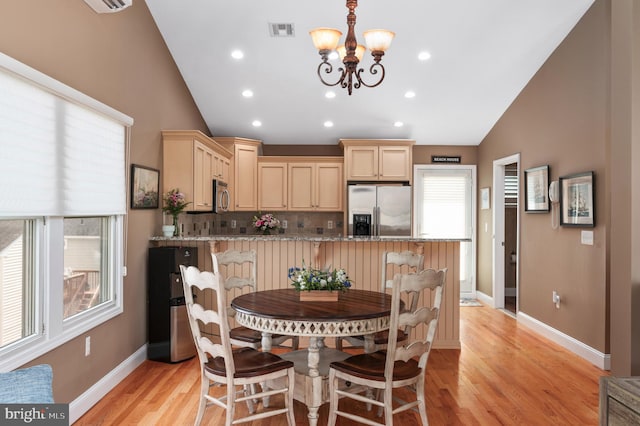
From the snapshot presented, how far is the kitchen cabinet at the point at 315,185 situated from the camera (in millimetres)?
6820

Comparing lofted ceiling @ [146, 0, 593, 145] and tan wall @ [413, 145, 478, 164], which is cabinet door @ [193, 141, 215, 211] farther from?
tan wall @ [413, 145, 478, 164]

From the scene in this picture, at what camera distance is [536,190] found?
523cm

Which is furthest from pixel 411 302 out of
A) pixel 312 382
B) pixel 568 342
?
pixel 568 342

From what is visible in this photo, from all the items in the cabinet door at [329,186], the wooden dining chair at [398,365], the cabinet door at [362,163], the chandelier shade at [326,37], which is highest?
the chandelier shade at [326,37]

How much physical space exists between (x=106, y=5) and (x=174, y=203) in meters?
1.97

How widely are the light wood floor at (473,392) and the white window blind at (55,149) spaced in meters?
1.39

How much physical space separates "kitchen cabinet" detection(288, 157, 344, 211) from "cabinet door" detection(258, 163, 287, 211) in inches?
3.8

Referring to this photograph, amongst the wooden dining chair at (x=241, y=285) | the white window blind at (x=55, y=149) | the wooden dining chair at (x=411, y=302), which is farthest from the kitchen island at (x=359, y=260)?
the white window blind at (x=55, y=149)

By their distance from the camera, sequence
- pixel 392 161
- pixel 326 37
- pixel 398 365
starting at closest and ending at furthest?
A: pixel 398 365, pixel 326 37, pixel 392 161

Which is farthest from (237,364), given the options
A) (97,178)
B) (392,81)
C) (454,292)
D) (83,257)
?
(392,81)

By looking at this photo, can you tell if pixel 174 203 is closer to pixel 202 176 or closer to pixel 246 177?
pixel 202 176

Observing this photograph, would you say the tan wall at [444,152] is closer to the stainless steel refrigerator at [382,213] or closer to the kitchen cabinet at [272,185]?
the stainless steel refrigerator at [382,213]

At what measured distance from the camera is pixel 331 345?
4434 millimetres

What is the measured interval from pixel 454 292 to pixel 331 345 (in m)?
1.35
